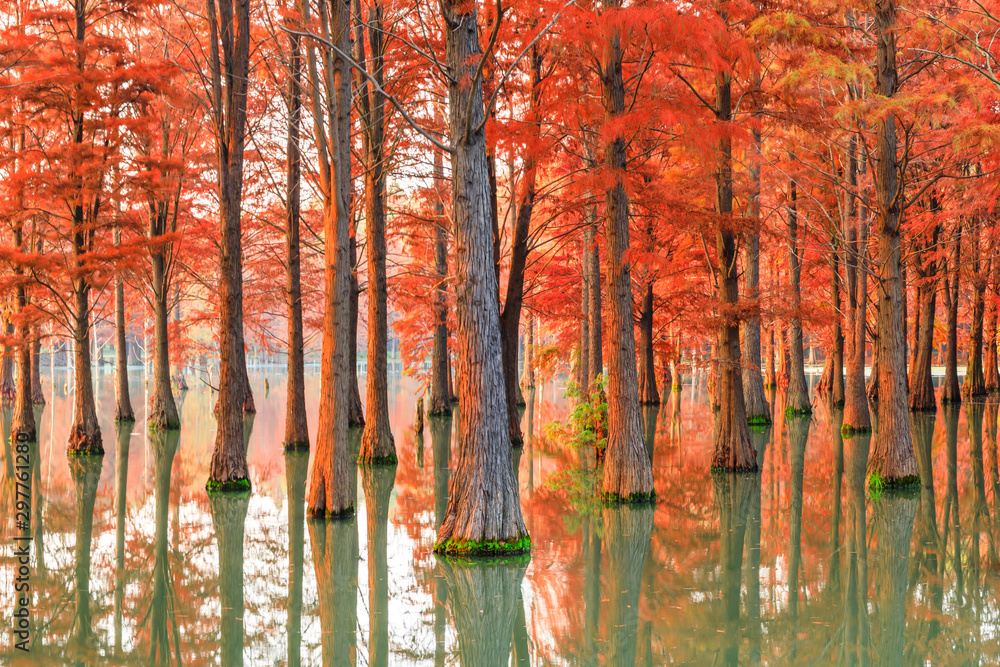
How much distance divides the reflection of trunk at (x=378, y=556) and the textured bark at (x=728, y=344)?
19.0 ft

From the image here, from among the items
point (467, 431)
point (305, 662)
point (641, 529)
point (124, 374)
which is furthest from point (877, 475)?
point (124, 374)

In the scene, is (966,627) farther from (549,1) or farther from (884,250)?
(549,1)

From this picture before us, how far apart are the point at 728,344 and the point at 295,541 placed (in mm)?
7872

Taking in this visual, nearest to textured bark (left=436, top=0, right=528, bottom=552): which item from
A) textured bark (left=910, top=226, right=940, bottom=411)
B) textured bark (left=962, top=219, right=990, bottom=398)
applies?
textured bark (left=910, top=226, right=940, bottom=411)

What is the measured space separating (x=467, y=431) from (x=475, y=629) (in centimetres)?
235

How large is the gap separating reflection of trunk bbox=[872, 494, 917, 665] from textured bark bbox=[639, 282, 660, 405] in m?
12.3

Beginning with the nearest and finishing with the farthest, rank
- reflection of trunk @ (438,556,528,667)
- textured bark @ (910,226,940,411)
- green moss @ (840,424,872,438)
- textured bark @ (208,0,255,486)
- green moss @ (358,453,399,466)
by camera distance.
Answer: reflection of trunk @ (438,556,528,667)
textured bark @ (208,0,255,486)
green moss @ (358,453,399,466)
green moss @ (840,424,872,438)
textured bark @ (910,226,940,411)

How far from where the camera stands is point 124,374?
76.8 feet

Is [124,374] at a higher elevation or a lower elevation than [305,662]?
higher

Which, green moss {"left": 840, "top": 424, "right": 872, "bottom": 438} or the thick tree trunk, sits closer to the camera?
the thick tree trunk

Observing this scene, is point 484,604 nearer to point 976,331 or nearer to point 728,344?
point 728,344

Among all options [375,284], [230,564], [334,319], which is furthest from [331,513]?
[375,284]

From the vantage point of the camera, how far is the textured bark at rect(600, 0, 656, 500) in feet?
37.2

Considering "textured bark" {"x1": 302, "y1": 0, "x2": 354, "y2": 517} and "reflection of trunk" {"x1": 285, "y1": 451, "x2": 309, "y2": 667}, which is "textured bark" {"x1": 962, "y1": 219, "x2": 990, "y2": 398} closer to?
"reflection of trunk" {"x1": 285, "y1": 451, "x2": 309, "y2": 667}
